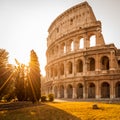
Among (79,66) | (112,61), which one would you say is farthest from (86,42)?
(112,61)

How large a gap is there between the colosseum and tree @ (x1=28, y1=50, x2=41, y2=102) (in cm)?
1191

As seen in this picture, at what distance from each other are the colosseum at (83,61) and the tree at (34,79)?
11911mm

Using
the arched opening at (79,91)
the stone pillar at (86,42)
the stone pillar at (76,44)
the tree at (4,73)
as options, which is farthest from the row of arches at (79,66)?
the tree at (4,73)

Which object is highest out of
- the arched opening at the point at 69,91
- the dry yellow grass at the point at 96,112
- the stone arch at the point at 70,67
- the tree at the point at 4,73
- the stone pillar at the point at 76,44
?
the stone pillar at the point at 76,44

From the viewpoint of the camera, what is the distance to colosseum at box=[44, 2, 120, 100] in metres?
32.2

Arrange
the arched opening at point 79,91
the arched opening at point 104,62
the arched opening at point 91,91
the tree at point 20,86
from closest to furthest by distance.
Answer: the tree at point 20,86
the arched opening at point 91,91
the arched opening at point 104,62
the arched opening at point 79,91

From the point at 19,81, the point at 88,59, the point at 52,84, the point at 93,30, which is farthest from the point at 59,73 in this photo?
the point at 19,81

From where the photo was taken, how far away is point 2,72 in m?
20.3

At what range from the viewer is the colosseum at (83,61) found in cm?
3225

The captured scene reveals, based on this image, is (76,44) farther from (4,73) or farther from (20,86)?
(4,73)

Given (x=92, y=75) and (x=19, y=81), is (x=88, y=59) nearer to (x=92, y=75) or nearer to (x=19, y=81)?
(x=92, y=75)

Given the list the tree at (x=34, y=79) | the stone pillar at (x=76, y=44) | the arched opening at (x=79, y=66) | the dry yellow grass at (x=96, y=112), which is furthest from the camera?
the stone pillar at (x=76, y=44)

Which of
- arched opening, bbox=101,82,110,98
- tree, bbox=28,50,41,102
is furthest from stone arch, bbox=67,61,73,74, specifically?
tree, bbox=28,50,41,102

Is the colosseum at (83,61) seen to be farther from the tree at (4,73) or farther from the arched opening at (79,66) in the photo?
the tree at (4,73)
